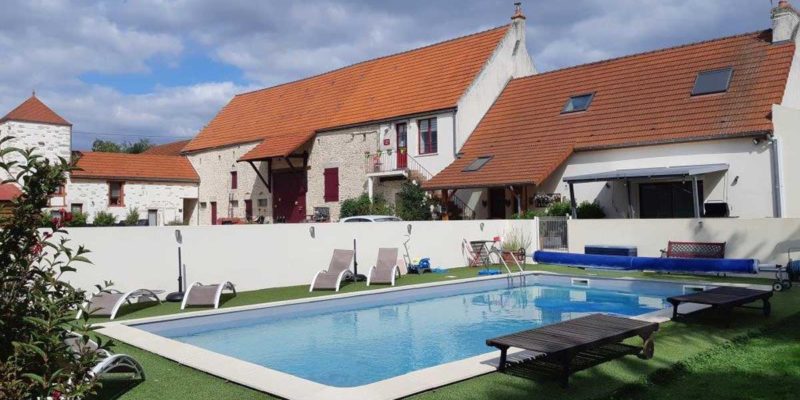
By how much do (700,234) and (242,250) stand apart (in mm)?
11721

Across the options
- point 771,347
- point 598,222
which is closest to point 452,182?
point 598,222

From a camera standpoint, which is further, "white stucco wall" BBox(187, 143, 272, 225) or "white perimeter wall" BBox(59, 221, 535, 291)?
"white stucco wall" BBox(187, 143, 272, 225)

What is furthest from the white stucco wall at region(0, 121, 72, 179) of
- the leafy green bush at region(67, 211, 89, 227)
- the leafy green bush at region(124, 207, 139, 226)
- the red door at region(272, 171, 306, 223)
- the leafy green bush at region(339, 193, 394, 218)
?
the leafy green bush at region(339, 193, 394, 218)

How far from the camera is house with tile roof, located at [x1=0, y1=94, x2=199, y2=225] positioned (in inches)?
1075

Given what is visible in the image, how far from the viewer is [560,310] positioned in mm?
11992

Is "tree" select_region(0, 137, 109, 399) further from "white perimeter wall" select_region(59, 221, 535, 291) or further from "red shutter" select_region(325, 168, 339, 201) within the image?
"red shutter" select_region(325, 168, 339, 201)

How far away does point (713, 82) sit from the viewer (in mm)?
21125

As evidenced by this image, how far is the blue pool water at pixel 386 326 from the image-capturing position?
8.17 m

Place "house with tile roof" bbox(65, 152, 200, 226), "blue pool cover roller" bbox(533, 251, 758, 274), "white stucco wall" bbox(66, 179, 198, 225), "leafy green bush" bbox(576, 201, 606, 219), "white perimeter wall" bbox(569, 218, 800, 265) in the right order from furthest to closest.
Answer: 1. "house with tile roof" bbox(65, 152, 200, 226)
2. "white stucco wall" bbox(66, 179, 198, 225)
3. "leafy green bush" bbox(576, 201, 606, 219)
4. "white perimeter wall" bbox(569, 218, 800, 265)
5. "blue pool cover roller" bbox(533, 251, 758, 274)

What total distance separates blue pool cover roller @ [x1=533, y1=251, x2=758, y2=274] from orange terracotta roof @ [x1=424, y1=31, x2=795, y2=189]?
380 centimetres

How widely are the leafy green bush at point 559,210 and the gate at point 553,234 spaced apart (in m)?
1.60

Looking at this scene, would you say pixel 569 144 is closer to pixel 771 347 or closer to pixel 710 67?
pixel 710 67

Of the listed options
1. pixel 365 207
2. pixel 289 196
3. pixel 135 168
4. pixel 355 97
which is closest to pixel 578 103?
pixel 365 207

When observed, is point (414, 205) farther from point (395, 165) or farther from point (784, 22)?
point (784, 22)
